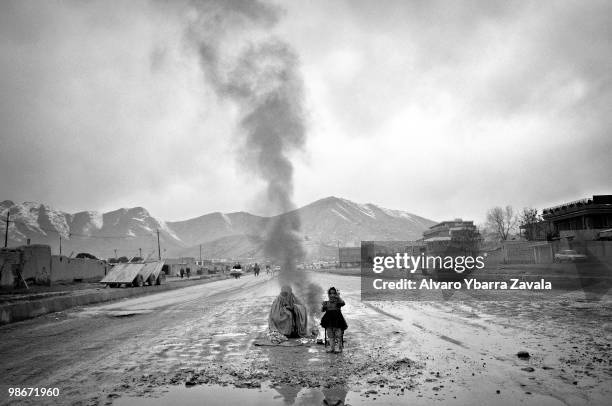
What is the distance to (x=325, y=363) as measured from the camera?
28.2 ft

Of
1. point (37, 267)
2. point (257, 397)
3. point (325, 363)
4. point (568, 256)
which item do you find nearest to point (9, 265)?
point (37, 267)

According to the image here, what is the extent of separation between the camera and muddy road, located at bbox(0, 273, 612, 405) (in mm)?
6430

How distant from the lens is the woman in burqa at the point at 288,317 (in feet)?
39.0

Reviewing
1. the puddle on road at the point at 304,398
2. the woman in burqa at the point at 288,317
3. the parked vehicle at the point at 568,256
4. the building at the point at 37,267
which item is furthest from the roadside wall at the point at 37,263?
the parked vehicle at the point at 568,256

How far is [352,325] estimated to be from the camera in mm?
14273

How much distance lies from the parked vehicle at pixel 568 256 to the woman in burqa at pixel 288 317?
1534 inches

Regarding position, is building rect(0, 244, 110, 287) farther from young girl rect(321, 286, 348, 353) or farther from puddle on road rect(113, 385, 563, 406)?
puddle on road rect(113, 385, 563, 406)

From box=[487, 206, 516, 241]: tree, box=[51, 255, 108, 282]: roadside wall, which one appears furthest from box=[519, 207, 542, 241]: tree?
box=[51, 255, 108, 282]: roadside wall

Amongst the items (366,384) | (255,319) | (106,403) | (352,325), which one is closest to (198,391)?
(106,403)

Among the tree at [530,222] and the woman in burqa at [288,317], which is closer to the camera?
the woman in burqa at [288,317]

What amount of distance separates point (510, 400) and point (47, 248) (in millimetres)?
43980

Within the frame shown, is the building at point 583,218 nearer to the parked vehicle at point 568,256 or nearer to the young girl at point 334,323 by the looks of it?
the parked vehicle at point 568,256

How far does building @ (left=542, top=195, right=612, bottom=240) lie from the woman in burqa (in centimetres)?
5619

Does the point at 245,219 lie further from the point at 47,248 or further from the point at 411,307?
the point at 47,248
